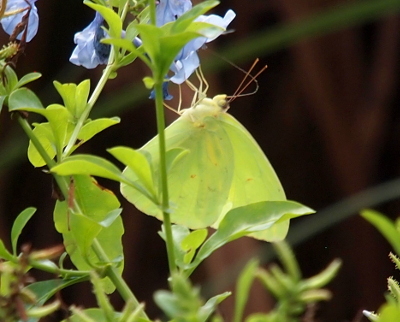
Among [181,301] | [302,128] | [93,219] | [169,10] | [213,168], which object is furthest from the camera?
[302,128]

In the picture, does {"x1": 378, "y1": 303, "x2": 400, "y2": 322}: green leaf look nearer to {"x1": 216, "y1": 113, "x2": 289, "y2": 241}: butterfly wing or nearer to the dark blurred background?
{"x1": 216, "y1": 113, "x2": 289, "y2": 241}: butterfly wing

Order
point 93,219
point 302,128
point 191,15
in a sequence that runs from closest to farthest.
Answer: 1. point 191,15
2. point 93,219
3. point 302,128

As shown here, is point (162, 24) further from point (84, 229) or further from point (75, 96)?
point (84, 229)

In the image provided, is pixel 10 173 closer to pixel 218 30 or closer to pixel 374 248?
pixel 374 248

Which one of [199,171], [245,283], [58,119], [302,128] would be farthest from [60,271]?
[302,128]

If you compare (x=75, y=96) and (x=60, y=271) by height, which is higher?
(x=75, y=96)

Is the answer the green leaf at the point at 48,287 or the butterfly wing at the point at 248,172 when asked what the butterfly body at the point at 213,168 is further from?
the green leaf at the point at 48,287

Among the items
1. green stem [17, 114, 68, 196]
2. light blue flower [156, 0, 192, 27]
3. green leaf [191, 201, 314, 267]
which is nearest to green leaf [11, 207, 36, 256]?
green stem [17, 114, 68, 196]
